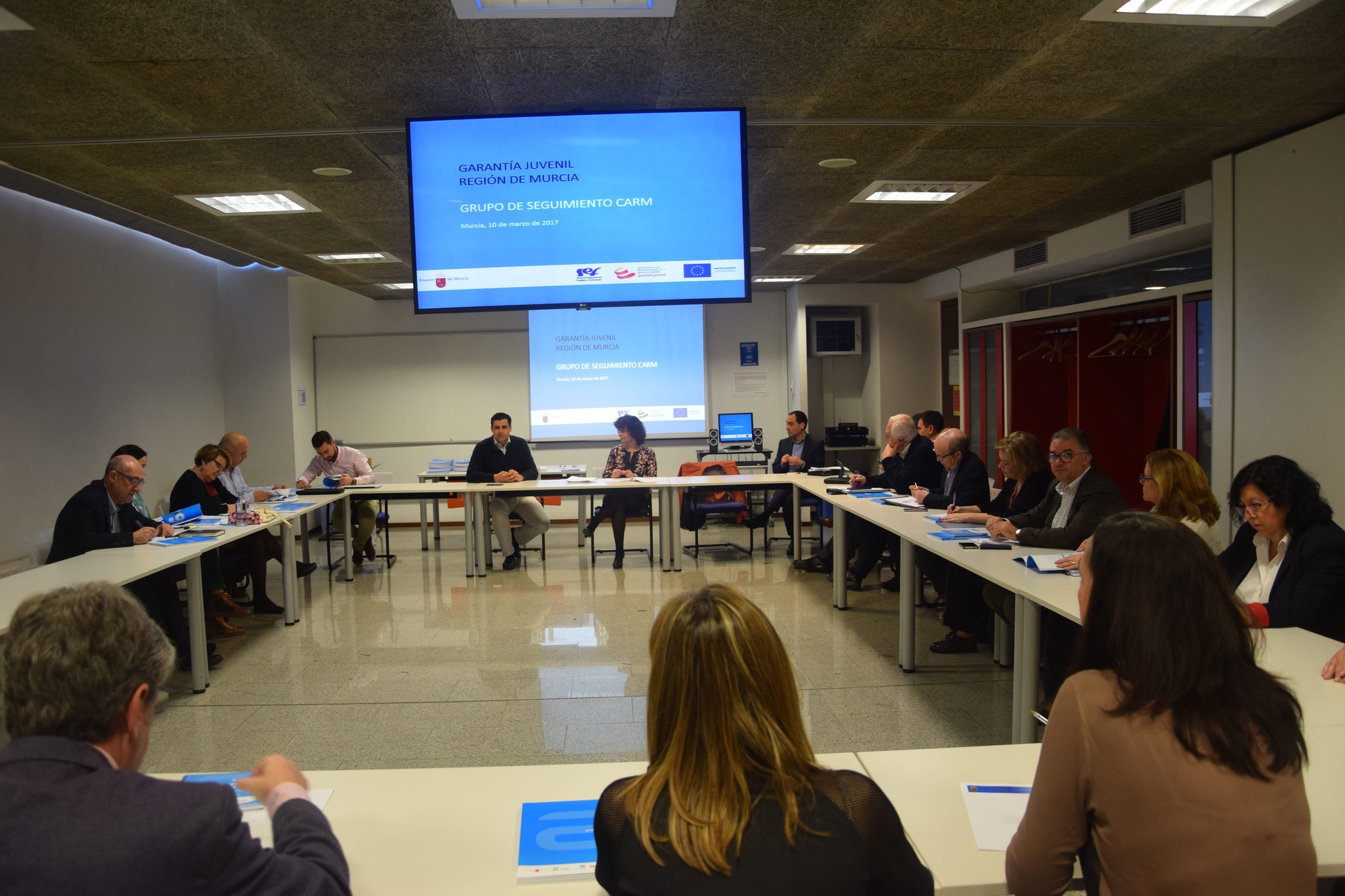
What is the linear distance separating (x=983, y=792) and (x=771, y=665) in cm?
76

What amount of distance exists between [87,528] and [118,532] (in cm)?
14

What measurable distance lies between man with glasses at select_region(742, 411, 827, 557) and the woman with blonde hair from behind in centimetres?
600

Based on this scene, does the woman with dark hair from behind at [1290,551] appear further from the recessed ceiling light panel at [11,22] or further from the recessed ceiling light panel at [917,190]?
the recessed ceiling light panel at [11,22]

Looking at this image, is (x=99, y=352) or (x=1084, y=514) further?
(x=99, y=352)

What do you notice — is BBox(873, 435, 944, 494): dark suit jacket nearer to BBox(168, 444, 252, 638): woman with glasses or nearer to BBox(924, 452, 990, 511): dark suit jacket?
BBox(924, 452, 990, 511): dark suit jacket

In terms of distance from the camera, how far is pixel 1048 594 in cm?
284

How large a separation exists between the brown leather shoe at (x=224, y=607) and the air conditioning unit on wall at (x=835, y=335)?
6.63m

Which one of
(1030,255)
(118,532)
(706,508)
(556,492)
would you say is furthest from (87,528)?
(1030,255)

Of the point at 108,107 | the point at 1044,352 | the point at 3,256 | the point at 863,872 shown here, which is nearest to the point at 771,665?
the point at 863,872

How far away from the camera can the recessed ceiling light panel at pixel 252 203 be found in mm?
5031

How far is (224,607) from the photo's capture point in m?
5.40

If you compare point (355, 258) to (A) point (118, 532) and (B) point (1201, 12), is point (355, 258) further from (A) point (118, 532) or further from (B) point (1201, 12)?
(B) point (1201, 12)

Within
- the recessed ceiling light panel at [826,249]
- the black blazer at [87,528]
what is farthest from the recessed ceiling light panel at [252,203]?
the recessed ceiling light panel at [826,249]

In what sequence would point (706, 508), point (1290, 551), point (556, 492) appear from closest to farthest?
point (1290, 551), point (556, 492), point (706, 508)
